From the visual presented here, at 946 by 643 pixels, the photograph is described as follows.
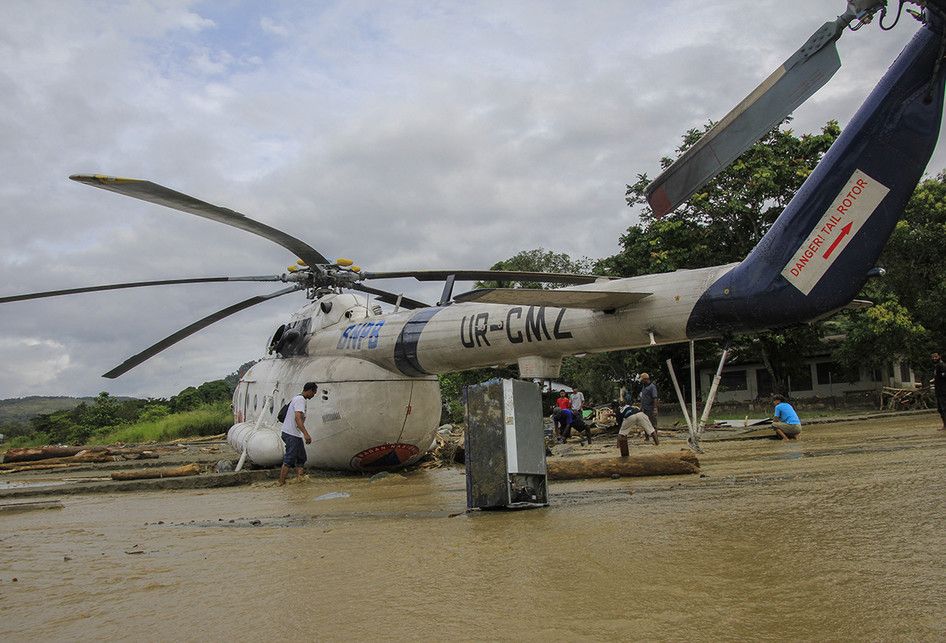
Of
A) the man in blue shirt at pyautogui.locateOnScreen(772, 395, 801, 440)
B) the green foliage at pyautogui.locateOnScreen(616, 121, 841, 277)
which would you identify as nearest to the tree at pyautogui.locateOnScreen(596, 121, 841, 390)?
the green foliage at pyautogui.locateOnScreen(616, 121, 841, 277)

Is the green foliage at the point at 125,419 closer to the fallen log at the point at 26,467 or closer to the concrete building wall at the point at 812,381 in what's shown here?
the fallen log at the point at 26,467

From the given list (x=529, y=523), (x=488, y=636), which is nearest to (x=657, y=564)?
(x=488, y=636)

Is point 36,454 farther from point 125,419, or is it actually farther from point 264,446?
point 125,419

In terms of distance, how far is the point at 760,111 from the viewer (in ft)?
20.3

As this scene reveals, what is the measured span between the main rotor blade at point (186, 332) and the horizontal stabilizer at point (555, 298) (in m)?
7.47

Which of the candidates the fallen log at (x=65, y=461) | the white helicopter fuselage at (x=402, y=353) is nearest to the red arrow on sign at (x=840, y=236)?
the white helicopter fuselage at (x=402, y=353)

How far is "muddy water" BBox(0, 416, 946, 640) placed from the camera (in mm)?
2688

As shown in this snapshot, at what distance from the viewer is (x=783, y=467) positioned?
772cm

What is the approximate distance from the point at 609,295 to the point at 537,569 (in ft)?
16.7

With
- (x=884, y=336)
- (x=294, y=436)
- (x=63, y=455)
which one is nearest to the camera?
(x=294, y=436)

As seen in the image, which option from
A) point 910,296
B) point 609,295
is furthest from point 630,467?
point 910,296

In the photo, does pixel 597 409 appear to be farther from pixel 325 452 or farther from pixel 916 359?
pixel 325 452

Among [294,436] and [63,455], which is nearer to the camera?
[294,436]

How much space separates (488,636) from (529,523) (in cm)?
275
